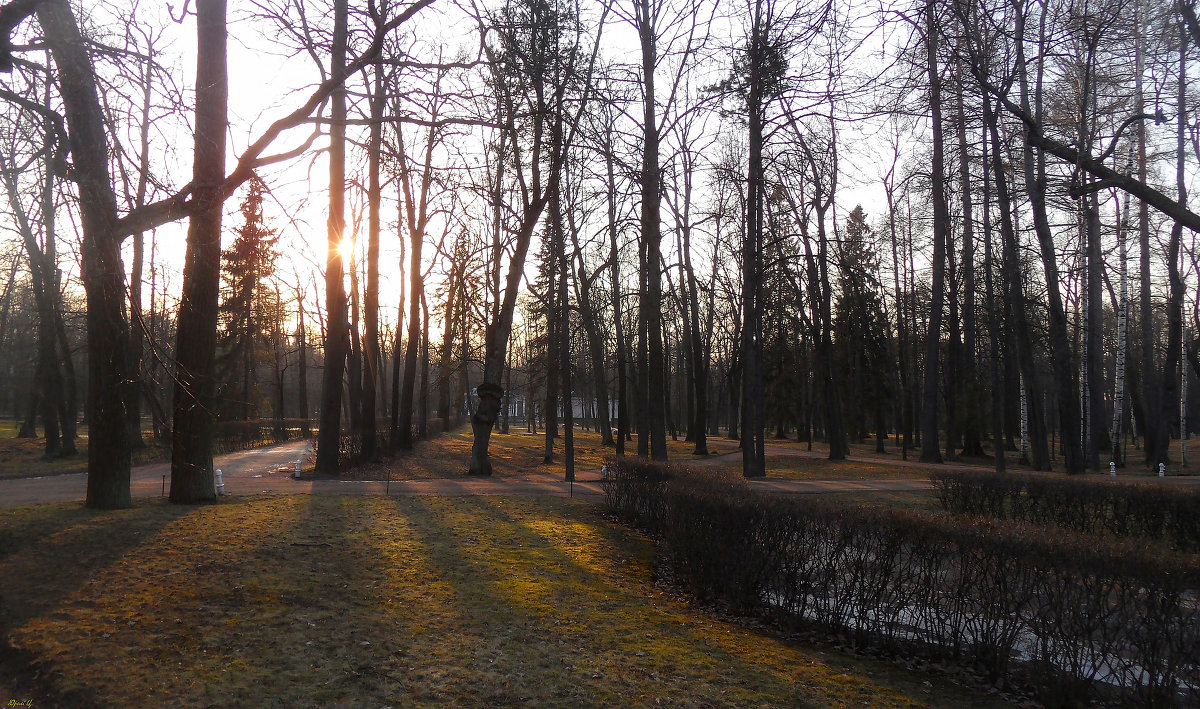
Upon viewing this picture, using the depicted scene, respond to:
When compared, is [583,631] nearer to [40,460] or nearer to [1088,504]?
[1088,504]

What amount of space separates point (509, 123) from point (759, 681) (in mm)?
5382

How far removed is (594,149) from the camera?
14680 mm

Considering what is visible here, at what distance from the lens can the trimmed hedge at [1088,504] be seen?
9.60 meters

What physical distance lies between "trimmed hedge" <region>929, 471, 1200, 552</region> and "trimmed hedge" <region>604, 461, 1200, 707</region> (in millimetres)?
3779

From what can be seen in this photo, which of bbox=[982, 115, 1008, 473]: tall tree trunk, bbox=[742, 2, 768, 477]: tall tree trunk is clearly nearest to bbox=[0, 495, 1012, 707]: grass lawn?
bbox=[742, 2, 768, 477]: tall tree trunk

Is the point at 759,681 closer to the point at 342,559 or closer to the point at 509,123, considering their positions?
the point at 342,559

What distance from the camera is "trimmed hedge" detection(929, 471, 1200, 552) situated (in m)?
9.60

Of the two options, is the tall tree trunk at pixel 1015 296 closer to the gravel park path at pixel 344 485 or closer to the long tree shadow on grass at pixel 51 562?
the gravel park path at pixel 344 485

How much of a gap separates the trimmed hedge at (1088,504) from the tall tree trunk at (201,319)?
33.9ft

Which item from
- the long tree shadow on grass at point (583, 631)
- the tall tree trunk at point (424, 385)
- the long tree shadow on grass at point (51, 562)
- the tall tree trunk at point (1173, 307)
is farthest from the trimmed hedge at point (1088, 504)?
the tall tree trunk at point (424, 385)

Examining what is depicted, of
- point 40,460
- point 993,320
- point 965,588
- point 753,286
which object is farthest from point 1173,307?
point 40,460

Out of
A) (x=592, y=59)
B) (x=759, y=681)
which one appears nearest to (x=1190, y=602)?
(x=759, y=681)

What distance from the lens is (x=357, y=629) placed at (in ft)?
18.1

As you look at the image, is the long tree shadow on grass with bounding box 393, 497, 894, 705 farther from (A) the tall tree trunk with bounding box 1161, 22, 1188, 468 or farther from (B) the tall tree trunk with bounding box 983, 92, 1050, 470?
(A) the tall tree trunk with bounding box 1161, 22, 1188, 468
